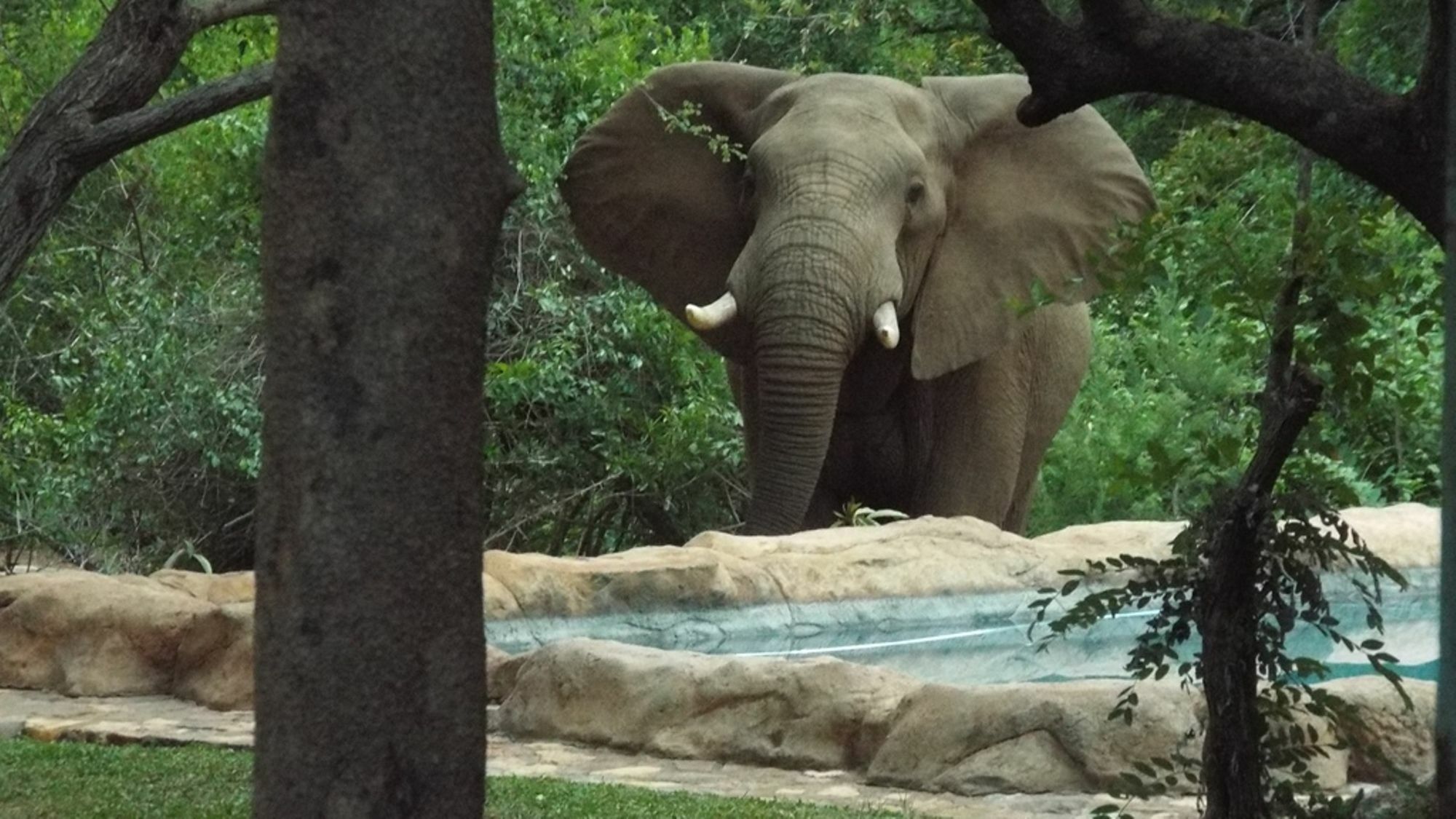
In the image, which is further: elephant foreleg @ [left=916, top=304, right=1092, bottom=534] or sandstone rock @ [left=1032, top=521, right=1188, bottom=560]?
elephant foreleg @ [left=916, top=304, right=1092, bottom=534]

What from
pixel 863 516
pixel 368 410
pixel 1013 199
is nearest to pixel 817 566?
pixel 863 516

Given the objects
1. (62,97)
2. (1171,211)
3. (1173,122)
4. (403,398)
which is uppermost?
(1173,122)

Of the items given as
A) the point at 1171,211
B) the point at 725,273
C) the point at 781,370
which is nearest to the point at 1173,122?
the point at 725,273

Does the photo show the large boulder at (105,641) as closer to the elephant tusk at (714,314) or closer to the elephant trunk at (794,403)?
the elephant tusk at (714,314)

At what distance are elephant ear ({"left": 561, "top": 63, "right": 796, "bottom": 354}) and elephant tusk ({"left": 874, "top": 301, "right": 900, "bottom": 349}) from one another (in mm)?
1335

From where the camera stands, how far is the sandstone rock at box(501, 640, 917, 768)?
22.8 ft

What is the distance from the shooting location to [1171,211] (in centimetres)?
486

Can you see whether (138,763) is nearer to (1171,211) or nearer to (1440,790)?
(1171,211)

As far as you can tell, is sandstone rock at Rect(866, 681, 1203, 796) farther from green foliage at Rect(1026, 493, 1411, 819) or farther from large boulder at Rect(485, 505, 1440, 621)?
large boulder at Rect(485, 505, 1440, 621)

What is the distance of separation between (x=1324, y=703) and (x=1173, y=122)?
52.4 feet

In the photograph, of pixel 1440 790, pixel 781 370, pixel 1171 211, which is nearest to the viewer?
pixel 1440 790

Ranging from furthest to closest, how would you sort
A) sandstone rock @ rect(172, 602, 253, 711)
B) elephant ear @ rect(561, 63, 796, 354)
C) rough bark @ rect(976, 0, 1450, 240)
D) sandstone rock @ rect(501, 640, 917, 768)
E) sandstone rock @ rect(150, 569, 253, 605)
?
elephant ear @ rect(561, 63, 796, 354)
sandstone rock @ rect(150, 569, 253, 605)
sandstone rock @ rect(172, 602, 253, 711)
sandstone rock @ rect(501, 640, 917, 768)
rough bark @ rect(976, 0, 1450, 240)

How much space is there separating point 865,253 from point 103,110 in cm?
444

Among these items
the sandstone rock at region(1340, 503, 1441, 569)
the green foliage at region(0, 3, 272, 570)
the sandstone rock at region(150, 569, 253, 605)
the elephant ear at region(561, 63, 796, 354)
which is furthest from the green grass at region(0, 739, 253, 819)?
the sandstone rock at region(1340, 503, 1441, 569)
